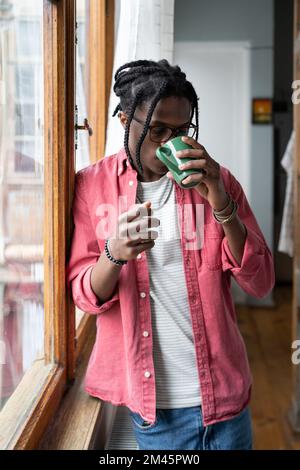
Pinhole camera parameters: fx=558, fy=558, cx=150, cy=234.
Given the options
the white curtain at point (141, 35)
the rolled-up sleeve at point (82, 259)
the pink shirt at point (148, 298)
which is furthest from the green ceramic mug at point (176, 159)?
the white curtain at point (141, 35)

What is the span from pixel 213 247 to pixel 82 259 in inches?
10.5

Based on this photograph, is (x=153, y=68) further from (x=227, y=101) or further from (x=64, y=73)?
(x=227, y=101)

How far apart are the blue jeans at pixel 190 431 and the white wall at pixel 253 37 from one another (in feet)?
11.8

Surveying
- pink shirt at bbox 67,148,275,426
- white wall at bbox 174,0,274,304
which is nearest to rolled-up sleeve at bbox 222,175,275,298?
pink shirt at bbox 67,148,275,426

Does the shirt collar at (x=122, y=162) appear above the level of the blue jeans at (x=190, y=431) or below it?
above

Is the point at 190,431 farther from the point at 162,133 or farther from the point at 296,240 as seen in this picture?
the point at 296,240

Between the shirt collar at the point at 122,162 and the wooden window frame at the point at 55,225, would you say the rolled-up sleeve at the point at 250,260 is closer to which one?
the shirt collar at the point at 122,162

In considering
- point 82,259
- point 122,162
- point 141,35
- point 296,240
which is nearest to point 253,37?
point 296,240

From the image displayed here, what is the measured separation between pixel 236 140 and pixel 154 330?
369 centimetres

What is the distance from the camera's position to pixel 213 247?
1.10 m

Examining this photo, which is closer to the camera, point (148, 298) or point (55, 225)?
point (148, 298)

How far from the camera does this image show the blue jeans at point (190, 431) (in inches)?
44.4

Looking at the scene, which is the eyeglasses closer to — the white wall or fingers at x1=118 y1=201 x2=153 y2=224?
fingers at x1=118 y1=201 x2=153 y2=224

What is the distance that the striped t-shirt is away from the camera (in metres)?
1.11
